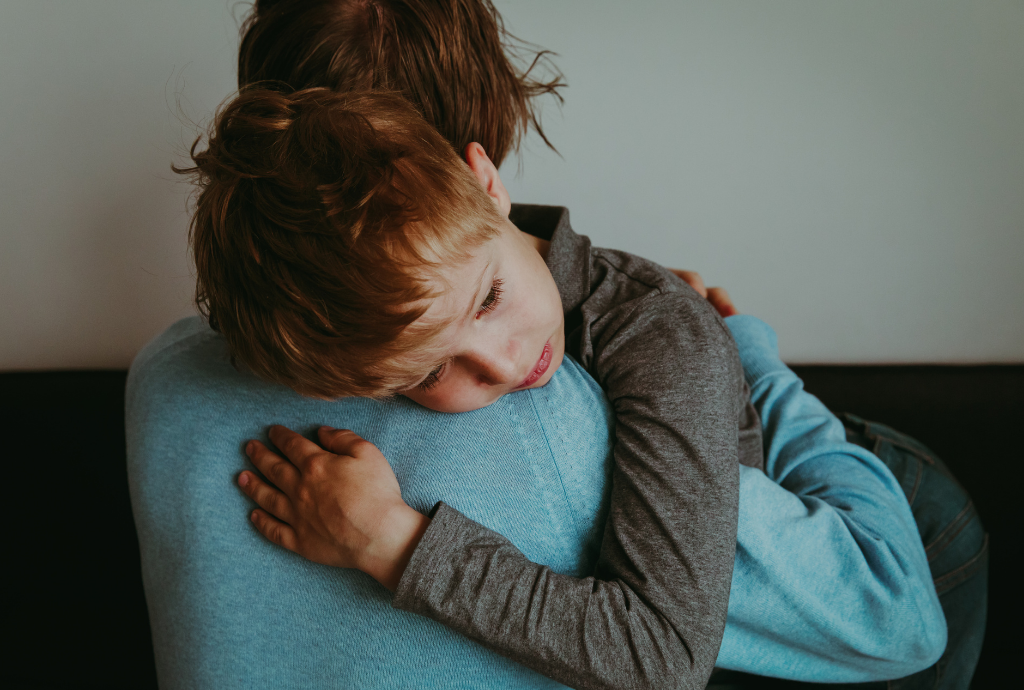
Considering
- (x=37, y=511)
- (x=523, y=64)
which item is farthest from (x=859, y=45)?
(x=37, y=511)

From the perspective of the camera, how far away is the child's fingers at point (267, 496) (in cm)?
63

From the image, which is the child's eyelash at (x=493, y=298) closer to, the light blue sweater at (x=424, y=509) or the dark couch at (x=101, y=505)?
the light blue sweater at (x=424, y=509)

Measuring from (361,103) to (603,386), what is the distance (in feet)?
1.38

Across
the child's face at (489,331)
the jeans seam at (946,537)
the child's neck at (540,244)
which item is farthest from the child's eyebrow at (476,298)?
the jeans seam at (946,537)

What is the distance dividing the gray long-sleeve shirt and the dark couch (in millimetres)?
849

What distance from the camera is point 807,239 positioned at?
1.31 meters

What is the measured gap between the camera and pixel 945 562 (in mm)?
1007

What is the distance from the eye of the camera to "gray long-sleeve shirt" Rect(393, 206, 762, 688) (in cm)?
57

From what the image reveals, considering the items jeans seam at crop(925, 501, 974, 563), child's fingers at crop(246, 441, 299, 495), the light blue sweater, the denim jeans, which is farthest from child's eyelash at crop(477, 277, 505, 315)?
jeans seam at crop(925, 501, 974, 563)

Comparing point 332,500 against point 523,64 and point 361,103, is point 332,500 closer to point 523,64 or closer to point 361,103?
point 361,103

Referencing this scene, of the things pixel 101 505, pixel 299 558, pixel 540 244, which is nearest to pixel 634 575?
pixel 299 558

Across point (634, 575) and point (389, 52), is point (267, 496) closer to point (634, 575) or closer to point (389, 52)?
point (634, 575)

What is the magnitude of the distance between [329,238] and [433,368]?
166 mm

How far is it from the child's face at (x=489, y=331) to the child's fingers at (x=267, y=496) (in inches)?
6.6
